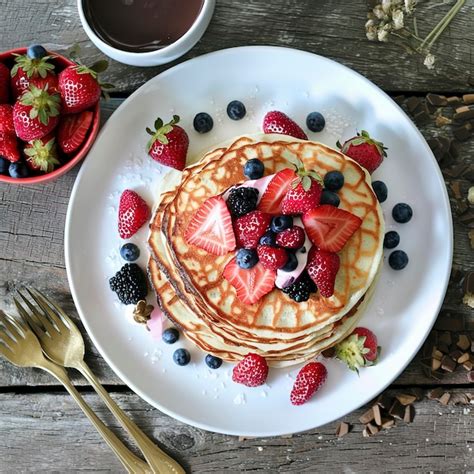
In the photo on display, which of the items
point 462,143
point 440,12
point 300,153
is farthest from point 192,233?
point 440,12

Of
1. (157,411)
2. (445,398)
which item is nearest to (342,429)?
(445,398)

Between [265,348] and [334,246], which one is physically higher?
[334,246]

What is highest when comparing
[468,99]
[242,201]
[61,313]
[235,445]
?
[468,99]

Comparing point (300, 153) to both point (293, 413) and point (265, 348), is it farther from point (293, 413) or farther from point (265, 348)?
point (293, 413)

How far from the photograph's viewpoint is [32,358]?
1984 millimetres

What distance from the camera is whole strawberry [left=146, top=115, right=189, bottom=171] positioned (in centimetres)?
184

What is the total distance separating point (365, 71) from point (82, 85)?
85 centimetres

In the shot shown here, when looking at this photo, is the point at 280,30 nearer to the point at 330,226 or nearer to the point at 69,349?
the point at 330,226

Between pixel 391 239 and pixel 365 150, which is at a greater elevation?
pixel 365 150

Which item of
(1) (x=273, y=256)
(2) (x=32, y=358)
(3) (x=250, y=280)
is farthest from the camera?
(2) (x=32, y=358)

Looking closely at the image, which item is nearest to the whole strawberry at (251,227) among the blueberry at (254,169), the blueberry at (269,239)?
the blueberry at (269,239)

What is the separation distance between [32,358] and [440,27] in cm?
156

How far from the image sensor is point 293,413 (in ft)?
6.23

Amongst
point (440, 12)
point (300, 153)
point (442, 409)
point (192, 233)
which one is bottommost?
point (442, 409)
